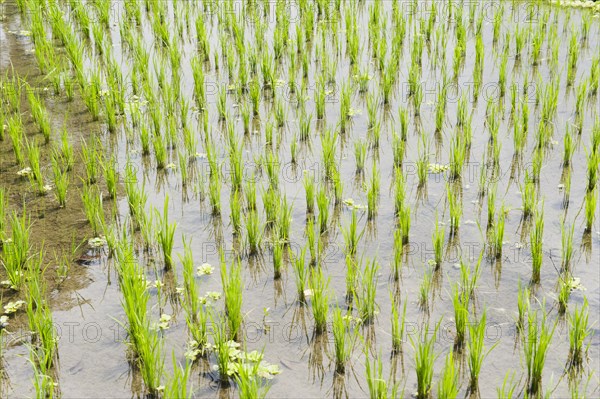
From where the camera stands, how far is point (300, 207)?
179 inches

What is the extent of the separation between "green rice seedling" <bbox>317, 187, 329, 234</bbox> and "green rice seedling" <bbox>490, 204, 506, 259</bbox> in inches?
34.9

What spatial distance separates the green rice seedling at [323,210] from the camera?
161 inches

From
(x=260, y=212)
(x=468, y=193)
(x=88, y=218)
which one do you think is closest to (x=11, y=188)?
(x=88, y=218)

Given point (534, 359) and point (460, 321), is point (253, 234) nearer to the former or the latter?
point (460, 321)

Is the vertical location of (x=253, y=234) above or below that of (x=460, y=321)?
above

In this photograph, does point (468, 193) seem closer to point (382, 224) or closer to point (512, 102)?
point (382, 224)

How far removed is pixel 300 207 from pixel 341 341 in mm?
1472

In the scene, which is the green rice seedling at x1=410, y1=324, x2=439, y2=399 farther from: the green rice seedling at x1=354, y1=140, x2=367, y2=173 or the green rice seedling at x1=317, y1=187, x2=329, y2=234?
the green rice seedling at x1=354, y1=140, x2=367, y2=173

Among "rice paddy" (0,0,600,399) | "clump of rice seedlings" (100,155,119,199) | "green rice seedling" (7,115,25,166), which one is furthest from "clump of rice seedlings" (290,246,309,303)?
"green rice seedling" (7,115,25,166)

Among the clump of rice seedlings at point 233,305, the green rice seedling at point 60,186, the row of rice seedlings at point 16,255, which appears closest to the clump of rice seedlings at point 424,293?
the clump of rice seedlings at point 233,305

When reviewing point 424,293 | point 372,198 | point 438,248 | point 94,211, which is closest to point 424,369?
point 424,293

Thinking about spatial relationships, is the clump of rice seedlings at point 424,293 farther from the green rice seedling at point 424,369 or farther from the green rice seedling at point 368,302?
the green rice seedling at point 424,369

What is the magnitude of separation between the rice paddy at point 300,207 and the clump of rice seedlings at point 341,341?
1cm

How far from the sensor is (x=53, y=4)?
722cm
